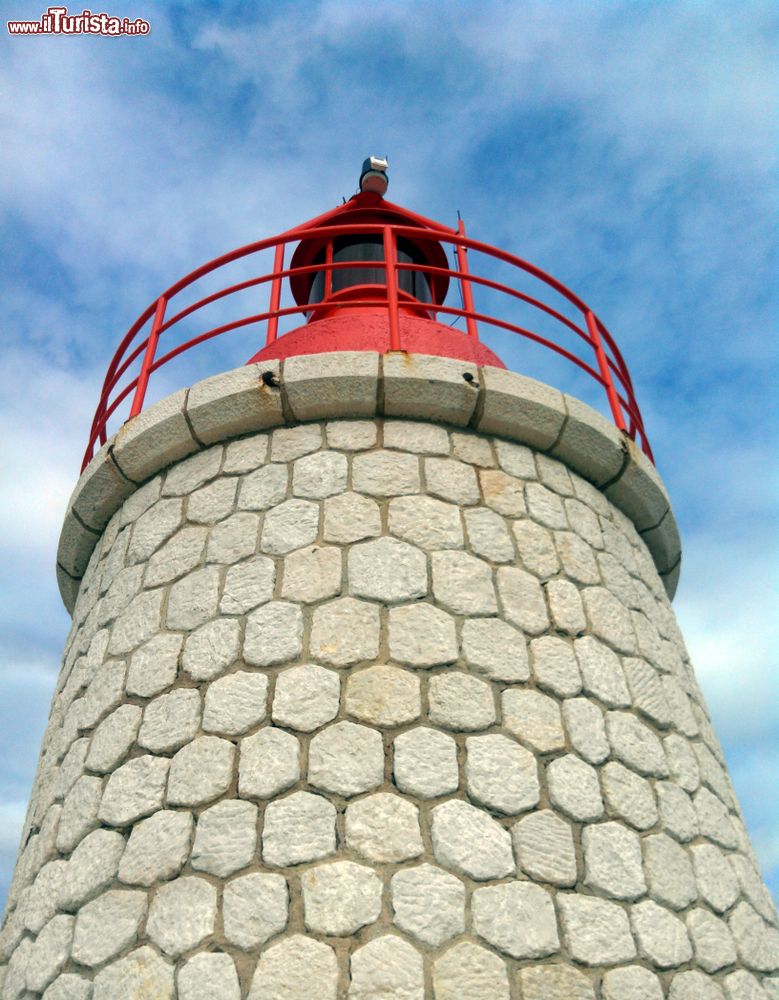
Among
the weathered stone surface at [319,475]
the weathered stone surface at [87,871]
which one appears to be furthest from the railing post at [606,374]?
the weathered stone surface at [87,871]

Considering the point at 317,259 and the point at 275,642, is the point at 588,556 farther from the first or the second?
the point at 317,259

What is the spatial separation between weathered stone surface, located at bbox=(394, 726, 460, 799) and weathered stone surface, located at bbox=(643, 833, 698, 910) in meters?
0.76

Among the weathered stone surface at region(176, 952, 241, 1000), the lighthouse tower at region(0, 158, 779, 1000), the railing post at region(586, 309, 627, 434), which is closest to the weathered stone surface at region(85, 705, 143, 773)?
the lighthouse tower at region(0, 158, 779, 1000)

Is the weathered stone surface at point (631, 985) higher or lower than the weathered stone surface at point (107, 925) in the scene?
lower

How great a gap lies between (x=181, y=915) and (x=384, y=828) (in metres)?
0.66

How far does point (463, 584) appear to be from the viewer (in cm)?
314

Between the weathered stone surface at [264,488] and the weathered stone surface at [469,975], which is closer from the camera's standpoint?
the weathered stone surface at [469,975]

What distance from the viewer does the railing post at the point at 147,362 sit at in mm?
4152

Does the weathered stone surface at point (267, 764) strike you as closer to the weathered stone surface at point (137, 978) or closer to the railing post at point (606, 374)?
the weathered stone surface at point (137, 978)

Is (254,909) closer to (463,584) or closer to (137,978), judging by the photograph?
(137,978)

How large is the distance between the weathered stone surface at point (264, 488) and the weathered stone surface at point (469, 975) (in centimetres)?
180

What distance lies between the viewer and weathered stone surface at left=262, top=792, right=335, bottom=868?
2490 millimetres

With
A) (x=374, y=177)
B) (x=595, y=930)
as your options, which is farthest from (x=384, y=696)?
(x=374, y=177)

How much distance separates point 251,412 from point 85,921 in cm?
207
